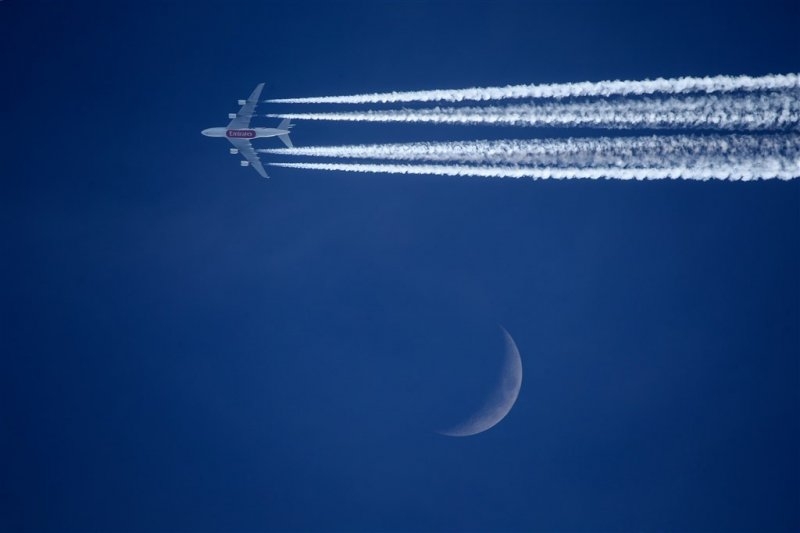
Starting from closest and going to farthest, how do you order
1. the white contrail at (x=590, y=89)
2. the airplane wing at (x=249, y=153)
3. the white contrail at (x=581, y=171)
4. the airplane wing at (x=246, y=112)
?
the white contrail at (x=581, y=171) → the white contrail at (x=590, y=89) → the airplane wing at (x=246, y=112) → the airplane wing at (x=249, y=153)

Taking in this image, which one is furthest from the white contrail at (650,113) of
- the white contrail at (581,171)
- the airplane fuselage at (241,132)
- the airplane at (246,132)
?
the airplane fuselage at (241,132)

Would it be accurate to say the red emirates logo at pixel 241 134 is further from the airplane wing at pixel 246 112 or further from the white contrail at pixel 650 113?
the white contrail at pixel 650 113

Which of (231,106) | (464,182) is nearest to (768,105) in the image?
(464,182)

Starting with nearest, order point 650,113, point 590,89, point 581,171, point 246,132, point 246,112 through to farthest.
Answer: point 650,113 → point 581,171 → point 590,89 → point 246,112 → point 246,132

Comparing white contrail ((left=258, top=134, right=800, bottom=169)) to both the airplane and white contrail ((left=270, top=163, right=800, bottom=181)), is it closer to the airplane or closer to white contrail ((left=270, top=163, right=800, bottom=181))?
white contrail ((left=270, top=163, right=800, bottom=181))

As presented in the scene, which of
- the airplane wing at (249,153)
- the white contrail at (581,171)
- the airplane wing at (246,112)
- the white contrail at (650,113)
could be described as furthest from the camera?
the airplane wing at (249,153)

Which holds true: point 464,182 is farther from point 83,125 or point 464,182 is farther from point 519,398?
point 83,125

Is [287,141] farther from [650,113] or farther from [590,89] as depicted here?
[650,113]

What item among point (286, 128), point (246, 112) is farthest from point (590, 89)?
point (246, 112)
